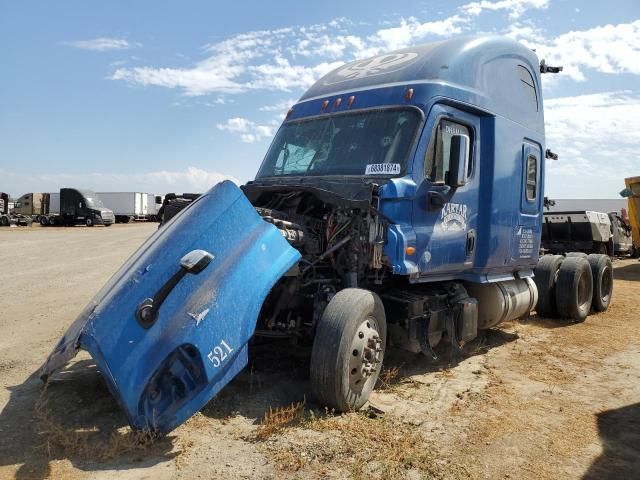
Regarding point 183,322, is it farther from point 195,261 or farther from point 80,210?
point 80,210

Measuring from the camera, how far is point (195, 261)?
378 centimetres

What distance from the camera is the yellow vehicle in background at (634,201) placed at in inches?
720

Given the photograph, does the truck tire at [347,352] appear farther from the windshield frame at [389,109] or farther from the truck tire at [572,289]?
the truck tire at [572,289]

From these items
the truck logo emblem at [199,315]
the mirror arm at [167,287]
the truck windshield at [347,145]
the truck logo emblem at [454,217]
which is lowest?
the truck logo emblem at [199,315]

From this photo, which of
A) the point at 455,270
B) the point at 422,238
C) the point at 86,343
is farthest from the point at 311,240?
the point at 86,343

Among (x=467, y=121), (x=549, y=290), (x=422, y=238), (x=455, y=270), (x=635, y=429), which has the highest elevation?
(x=467, y=121)

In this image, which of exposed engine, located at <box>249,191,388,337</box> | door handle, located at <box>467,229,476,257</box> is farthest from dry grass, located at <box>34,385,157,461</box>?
door handle, located at <box>467,229,476,257</box>

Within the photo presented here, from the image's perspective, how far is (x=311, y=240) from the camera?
5.26 metres

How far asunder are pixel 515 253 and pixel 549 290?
2.42 m

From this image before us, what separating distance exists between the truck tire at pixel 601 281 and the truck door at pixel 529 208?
2.76 metres

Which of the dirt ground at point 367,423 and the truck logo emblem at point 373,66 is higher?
the truck logo emblem at point 373,66

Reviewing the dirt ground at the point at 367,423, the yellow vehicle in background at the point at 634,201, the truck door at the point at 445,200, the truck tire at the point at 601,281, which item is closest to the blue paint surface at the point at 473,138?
the truck door at the point at 445,200

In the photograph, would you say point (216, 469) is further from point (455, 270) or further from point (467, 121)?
point (467, 121)

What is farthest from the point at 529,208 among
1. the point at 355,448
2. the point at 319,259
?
the point at 355,448
